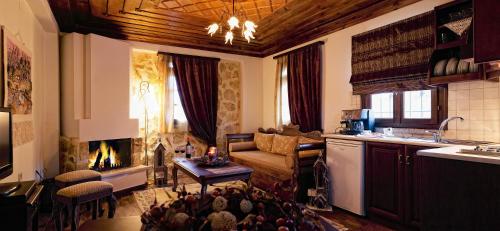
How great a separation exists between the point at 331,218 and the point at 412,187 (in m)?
0.96

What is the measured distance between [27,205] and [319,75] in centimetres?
392

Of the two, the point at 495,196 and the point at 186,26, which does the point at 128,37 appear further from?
the point at 495,196

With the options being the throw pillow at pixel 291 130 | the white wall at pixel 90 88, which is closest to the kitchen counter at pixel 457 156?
the throw pillow at pixel 291 130

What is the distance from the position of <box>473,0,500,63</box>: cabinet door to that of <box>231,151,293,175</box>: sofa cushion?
88.2 inches

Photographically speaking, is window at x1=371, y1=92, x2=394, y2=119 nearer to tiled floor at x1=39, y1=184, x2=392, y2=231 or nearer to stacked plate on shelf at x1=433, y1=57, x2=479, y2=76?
stacked plate on shelf at x1=433, y1=57, x2=479, y2=76

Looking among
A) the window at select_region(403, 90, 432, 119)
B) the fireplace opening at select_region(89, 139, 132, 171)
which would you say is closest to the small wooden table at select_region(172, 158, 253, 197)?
the fireplace opening at select_region(89, 139, 132, 171)

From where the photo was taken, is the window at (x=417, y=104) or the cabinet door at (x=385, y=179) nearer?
the cabinet door at (x=385, y=179)

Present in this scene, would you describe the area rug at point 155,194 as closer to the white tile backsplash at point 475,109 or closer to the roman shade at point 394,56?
the roman shade at point 394,56

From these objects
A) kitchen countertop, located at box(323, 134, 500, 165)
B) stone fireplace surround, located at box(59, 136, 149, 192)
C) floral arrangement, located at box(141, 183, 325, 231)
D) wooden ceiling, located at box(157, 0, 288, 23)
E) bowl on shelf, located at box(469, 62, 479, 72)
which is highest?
wooden ceiling, located at box(157, 0, 288, 23)

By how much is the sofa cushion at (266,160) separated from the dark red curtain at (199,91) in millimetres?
836

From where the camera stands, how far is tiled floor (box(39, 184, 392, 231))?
112 inches

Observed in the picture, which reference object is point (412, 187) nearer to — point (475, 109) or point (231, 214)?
point (475, 109)

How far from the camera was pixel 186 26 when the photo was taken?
416 centimetres

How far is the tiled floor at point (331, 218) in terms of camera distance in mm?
2857
